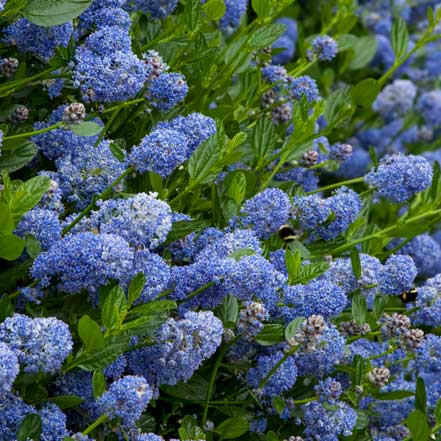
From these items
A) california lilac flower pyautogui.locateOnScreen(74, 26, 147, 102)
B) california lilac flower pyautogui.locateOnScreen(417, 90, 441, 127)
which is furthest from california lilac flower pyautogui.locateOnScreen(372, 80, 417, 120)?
california lilac flower pyautogui.locateOnScreen(74, 26, 147, 102)

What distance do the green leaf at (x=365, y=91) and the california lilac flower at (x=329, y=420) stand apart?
1369 millimetres

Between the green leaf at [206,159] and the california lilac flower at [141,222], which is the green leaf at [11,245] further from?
the green leaf at [206,159]

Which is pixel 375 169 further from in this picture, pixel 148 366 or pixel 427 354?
pixel 148 366

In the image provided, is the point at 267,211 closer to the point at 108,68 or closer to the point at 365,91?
the point at 108,68

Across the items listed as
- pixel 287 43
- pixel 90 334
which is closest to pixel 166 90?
pixel 90 334

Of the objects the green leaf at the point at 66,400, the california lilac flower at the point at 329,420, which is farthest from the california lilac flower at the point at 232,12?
the green leaf at the point at 66,400

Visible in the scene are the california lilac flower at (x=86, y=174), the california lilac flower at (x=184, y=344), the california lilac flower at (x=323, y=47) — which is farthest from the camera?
the california lilac flower at (x=323, y=47)

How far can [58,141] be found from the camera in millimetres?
2506

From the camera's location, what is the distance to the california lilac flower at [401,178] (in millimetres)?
2820

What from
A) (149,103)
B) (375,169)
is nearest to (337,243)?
(375,169)

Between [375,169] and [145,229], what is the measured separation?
119 cm

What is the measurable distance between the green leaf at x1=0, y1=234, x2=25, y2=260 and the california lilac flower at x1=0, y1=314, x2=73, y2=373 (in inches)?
8.2

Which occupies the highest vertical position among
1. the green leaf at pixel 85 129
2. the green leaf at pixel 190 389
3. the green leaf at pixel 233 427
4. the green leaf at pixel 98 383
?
the green leaf at pixel 85 129

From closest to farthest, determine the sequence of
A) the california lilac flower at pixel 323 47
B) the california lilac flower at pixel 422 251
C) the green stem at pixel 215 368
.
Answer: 1. the green stem at pixel 215 368
2. the california lilac flower at pixel 323 47
3. the california lilac flower at pixel 422 251
